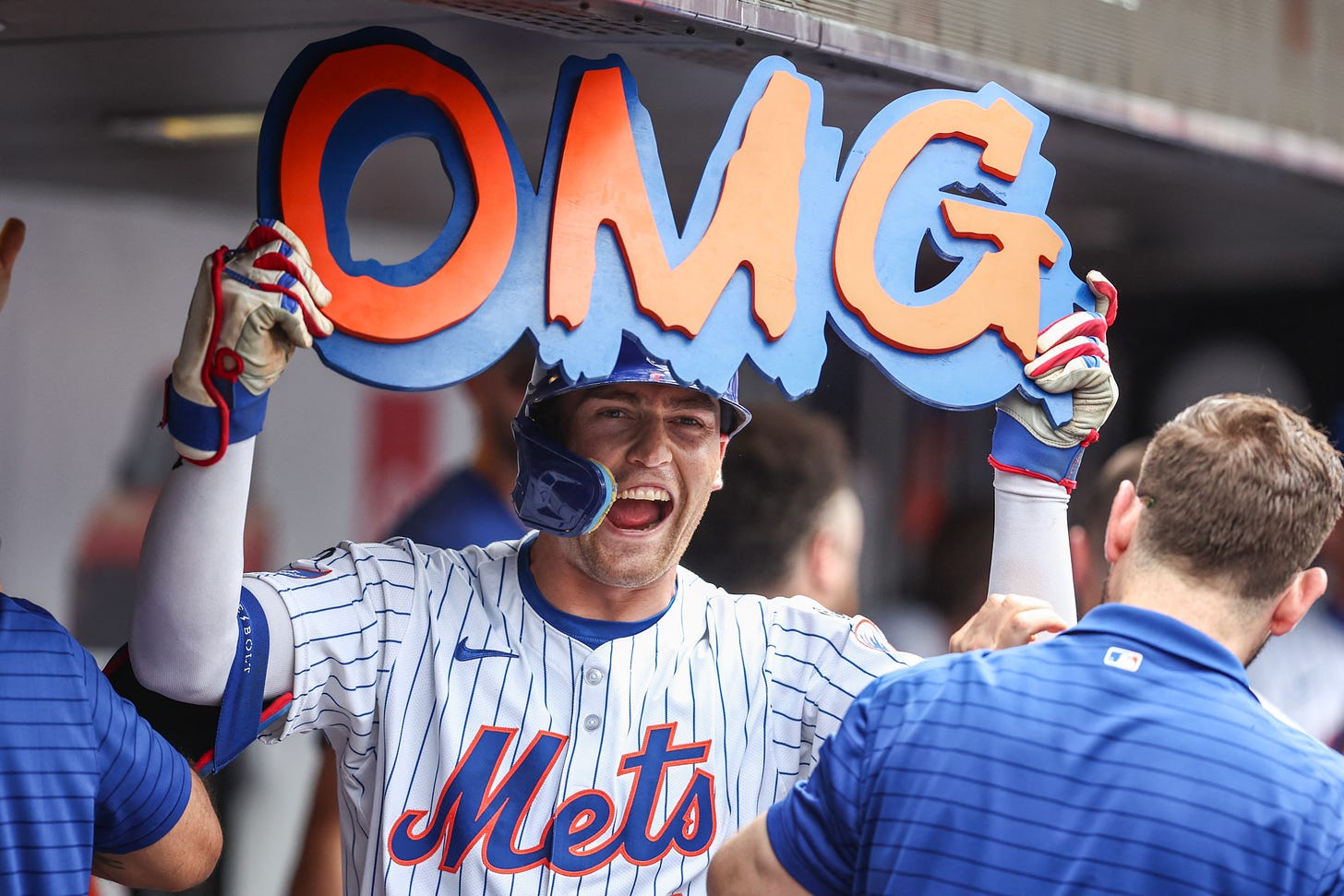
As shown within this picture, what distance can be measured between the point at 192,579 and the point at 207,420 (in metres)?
0.18

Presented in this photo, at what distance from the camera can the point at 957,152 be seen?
1.79 meters

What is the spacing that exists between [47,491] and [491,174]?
1.95m

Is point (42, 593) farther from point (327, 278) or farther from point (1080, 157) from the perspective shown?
point (1080, 157)

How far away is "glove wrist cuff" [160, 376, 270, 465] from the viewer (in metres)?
1.32

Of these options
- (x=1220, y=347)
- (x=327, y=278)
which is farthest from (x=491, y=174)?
(x=1220, y=347)

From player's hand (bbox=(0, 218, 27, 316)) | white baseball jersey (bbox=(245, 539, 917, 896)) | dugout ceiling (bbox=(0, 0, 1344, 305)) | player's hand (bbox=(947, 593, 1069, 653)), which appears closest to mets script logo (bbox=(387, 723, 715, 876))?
white baseball jersey (bbox=(245, 539, 917, 896))

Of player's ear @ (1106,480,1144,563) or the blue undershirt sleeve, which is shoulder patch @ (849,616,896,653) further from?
the blue undershirt sleeve

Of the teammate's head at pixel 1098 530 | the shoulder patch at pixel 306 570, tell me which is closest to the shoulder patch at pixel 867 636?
the shoulder patch at pixel 306 570

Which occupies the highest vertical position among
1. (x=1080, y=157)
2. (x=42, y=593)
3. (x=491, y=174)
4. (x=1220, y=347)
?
(x=1080, y=157)

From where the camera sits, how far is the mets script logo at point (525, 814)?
160 centimetres

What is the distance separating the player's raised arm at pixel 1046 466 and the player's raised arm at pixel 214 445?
3.28 feet

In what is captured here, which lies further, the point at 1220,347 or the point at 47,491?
the point at 1220,347

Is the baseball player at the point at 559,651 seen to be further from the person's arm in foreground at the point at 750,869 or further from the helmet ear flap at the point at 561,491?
the person's arm in foreground at the point at 750,869

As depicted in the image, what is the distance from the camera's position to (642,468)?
5.72 feet
